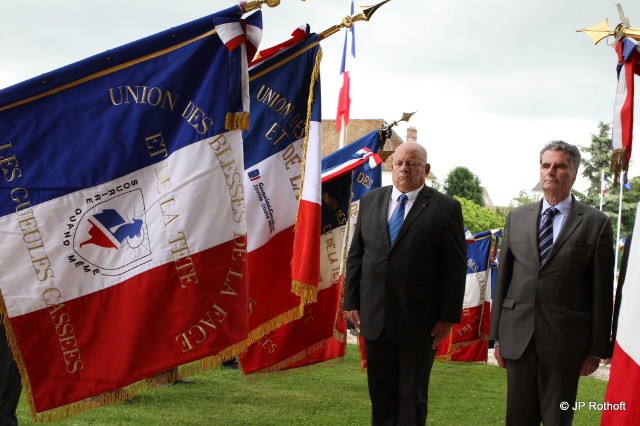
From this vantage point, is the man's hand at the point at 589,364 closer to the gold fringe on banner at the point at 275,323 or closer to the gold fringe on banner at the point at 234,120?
the gold fringe on banner at the point at 275,323

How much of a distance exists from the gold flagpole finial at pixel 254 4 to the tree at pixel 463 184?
65.5 meters

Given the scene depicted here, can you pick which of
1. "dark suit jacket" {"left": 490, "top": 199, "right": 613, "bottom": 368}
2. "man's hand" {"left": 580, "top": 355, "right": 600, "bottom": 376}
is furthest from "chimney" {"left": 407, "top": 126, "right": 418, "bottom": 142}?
"man's hand" {"left": 580, "top": 355, "right": 600, "bottom": 376}

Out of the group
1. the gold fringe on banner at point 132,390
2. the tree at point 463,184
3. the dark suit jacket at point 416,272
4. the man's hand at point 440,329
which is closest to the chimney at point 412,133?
the tree at point 463,184

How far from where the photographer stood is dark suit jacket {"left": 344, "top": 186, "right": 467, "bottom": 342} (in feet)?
16.3

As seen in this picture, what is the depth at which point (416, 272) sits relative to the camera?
500 centimetres

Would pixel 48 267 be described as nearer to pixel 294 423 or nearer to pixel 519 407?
pixel 519 407

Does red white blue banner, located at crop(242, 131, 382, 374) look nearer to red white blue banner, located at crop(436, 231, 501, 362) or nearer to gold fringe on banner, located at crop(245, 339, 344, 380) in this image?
gold fringe on banner, located at crop(245, 339, 344, 380)

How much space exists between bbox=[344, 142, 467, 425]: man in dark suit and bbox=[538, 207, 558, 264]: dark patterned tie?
48 centimetres

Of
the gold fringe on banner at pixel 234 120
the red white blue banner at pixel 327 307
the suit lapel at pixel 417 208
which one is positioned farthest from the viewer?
the red white blue banner at pixel 327 307

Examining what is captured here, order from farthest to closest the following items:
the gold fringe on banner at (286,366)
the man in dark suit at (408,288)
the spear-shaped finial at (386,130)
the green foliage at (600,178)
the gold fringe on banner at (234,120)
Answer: the green foliage at (600,178) → the spear-shaped finial at (386,130) → the gold fringe on banner at (286,366) → the man in dark suit at (408,288) → the gold fringe on banner at (234,120)

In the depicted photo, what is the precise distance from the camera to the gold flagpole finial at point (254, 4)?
4160 millimetres

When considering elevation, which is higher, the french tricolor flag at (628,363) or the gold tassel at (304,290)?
the gold tassel at (304,290)

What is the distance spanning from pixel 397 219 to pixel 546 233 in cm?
91

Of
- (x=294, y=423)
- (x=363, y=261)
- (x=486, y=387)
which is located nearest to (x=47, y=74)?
(x=363, y=261)
